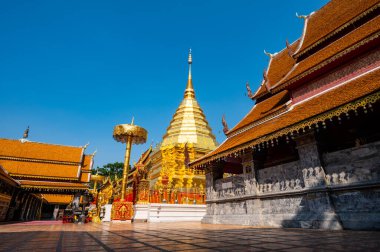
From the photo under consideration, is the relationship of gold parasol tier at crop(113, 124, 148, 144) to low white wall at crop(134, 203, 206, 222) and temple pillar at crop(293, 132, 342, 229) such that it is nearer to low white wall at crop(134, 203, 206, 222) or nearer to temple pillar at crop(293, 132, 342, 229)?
low white wall at crop(134, 203, 206, 222)

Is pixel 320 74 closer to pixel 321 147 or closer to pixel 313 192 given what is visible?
pixel 321 147

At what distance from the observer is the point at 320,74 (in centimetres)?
851

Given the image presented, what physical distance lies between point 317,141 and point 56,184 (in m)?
19.2

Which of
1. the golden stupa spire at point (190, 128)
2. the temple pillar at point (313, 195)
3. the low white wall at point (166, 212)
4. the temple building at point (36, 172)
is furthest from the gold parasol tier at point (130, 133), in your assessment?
the golden stupa spire at point (190, 128)

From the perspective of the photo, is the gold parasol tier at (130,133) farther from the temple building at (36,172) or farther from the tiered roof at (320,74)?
the temple building at (36,172)

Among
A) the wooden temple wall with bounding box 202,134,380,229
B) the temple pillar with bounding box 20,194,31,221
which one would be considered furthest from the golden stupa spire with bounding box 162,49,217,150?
the wooden temple wall with bounding box 202,134,380,229

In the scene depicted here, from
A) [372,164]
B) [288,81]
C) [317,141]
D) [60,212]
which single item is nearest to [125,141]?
[288,81]

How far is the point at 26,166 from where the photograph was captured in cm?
2102

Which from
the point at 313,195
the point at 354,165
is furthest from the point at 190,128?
the point at 354,165

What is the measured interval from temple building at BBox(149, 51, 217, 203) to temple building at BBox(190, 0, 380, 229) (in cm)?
1129

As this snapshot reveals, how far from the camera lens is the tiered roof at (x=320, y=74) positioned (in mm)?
6223

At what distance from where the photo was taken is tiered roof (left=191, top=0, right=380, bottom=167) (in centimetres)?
622

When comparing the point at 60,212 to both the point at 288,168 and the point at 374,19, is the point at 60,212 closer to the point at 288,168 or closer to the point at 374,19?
the point at 288,168

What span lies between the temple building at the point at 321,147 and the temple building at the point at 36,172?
45.6 ft
